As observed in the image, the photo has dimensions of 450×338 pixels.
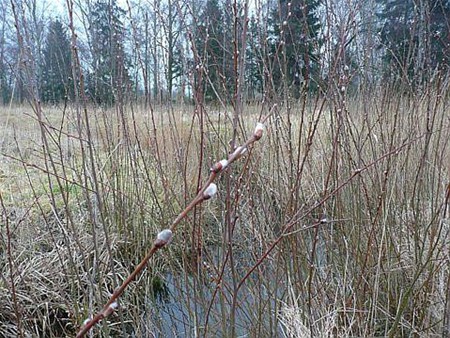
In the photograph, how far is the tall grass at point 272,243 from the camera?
1.22 meters

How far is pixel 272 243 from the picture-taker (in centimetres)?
101

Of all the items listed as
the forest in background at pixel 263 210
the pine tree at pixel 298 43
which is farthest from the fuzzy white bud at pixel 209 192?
the pine tree at pixel 298 43

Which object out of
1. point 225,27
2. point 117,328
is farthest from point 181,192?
point 225,27

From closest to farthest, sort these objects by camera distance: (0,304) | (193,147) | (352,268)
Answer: (352,268)
(0,304)
(193,147)

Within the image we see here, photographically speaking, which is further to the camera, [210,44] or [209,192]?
[210,44]

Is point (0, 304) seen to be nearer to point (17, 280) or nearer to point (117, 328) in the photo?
point (17, 280)

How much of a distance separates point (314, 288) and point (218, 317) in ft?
1.37

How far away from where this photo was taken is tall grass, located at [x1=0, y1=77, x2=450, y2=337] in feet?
4.01

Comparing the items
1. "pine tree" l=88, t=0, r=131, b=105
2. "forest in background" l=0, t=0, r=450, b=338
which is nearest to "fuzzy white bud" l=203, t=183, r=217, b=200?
"forest in background" l=0, t=0, r=450, b=338

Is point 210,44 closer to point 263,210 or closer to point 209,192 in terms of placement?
point 263,210

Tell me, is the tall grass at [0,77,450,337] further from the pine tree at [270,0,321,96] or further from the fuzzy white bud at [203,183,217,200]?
the fuzzy white bud at [203,183,217,200]

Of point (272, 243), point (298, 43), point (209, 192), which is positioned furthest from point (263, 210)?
point (209, 192)

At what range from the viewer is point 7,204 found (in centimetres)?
275

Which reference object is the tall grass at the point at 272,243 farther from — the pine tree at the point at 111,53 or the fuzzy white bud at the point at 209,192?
the fuzzy white bud at the point at 209,192
